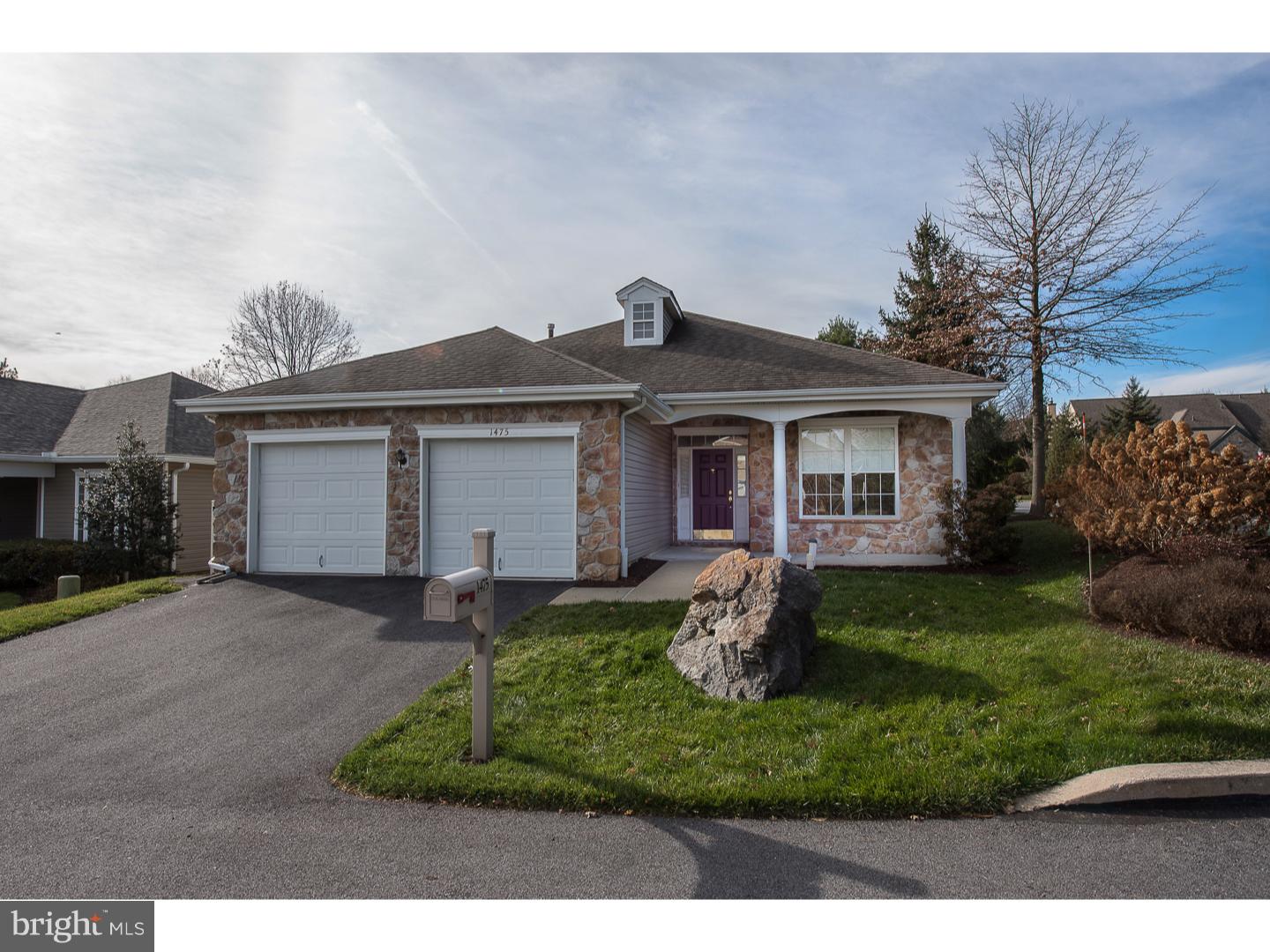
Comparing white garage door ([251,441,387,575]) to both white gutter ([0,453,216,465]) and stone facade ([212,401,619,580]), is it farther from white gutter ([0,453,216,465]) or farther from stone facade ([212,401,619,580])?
white gutter ([0,453,216,465])

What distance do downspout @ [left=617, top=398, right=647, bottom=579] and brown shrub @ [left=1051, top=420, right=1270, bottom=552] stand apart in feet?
19.7

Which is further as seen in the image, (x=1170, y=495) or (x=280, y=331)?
(x=280, y=331)

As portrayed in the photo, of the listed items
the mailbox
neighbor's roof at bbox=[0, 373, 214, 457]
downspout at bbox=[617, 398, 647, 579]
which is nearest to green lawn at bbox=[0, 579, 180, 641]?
neighbor's roof at bbox=[0, 373, 214, 457]

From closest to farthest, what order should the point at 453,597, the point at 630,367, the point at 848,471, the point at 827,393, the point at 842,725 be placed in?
the point at 453,597, the point at 842,725, the point at 827,393, the point at 848,471, the point at 630,367

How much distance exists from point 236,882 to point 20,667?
18.4 ft

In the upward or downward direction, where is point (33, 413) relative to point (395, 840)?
upward

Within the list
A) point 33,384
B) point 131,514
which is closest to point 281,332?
point 33,384

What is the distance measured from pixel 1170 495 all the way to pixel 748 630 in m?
6.26

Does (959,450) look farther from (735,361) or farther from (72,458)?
(72,458)

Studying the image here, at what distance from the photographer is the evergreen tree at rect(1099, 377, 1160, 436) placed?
23.2 meters

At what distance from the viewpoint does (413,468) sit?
10.2 metres

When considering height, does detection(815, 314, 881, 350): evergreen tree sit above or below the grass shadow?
above

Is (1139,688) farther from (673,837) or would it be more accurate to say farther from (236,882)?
(236,882)
